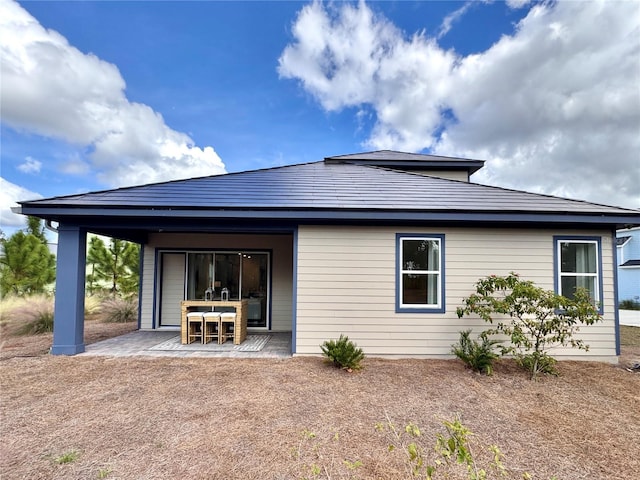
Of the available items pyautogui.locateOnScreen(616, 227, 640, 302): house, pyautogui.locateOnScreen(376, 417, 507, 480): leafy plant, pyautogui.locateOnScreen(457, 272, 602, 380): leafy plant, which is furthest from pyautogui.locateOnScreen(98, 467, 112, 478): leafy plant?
pyautogui.locateOnScreen(616, 227, 640, 302): house

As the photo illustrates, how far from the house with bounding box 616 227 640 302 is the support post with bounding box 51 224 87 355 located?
2247cm

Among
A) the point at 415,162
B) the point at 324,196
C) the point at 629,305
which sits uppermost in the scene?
the point at 415,162

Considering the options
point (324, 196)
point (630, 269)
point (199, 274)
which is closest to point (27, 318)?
point (199, 274)

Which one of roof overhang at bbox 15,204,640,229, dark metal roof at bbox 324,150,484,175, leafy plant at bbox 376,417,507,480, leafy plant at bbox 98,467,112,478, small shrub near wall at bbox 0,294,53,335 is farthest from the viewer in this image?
dark metal roof at bbox 324,150,484,175

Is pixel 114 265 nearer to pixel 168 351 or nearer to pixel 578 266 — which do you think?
pixel 168 351

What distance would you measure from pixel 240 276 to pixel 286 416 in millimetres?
5396

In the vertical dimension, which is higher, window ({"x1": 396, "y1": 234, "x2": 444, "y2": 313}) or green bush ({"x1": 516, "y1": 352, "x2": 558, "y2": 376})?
window ({"x1": 396, "y1": 234, "x2": 444, "y2": 313})

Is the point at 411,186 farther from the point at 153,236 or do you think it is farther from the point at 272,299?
the point at 153,236

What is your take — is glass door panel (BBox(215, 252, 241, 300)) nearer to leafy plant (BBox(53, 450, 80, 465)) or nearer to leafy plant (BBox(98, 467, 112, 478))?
leafy plant (BBox(53, 450, 80, 465))

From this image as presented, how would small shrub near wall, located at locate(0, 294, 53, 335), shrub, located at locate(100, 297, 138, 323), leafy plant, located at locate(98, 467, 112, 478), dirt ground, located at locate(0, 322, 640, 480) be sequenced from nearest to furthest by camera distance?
leafy plant, located at locate(98, 467, 112, 478), dirt ground, located at locate(0, 322, 640, 480), small shrub near wall, located at locate(0, 294, 53, 335), shrub, located at locate(100, 297, 138, 323)

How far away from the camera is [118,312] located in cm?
991

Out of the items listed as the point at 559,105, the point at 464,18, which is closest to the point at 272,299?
the point at 464,18

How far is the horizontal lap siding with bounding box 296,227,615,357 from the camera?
Answer: 582 cm

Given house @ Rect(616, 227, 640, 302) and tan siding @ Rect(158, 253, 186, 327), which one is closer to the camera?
tan siding @ Rect(158, 253, 186, 327)
